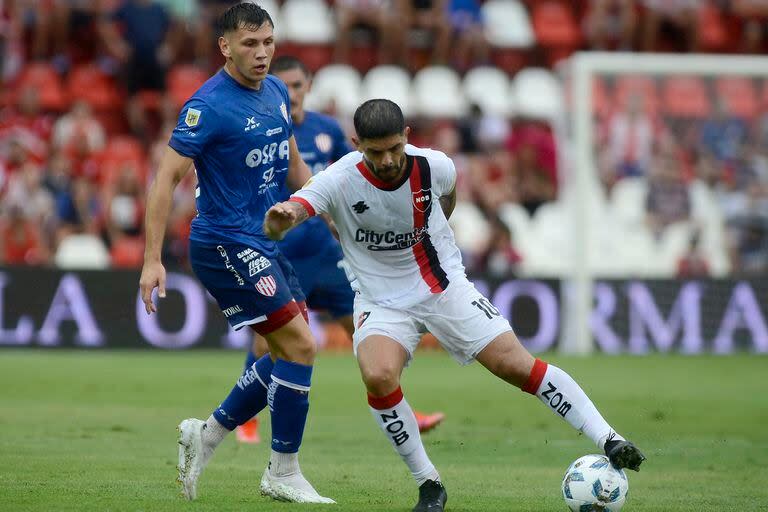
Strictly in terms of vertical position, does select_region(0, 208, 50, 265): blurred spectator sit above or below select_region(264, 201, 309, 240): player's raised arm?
below

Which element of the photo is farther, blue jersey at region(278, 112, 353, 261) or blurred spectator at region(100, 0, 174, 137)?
blurred spectator at region(100, 0, 174, 137)

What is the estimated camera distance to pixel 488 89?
23.0m

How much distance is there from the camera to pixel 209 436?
739 cm

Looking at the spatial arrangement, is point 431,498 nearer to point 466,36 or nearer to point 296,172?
point 296,172

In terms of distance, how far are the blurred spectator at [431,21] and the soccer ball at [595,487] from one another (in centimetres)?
1734

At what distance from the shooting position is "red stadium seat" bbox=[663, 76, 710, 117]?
18.6 meters

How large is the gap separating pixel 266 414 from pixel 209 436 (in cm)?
432

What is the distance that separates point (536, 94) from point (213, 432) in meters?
16.8

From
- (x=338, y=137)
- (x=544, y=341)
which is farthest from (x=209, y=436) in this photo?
(x=544, y=341)

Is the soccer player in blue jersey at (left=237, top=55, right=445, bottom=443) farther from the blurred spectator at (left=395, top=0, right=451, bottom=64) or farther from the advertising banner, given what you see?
the blurred spectator at (left=395, top=0, right=451, bottom=64)

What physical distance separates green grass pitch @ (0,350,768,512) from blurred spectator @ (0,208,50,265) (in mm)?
2032

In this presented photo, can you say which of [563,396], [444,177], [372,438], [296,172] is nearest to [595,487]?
[563,396]

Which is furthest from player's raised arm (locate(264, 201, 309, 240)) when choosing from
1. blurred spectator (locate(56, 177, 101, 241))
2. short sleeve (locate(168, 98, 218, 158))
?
blurred spectator (locate(56, 177, 101, 241))

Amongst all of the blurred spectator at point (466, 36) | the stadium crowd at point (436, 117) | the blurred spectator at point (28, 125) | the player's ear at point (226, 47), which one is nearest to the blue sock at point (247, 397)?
the player's ear at point (226, 47)
